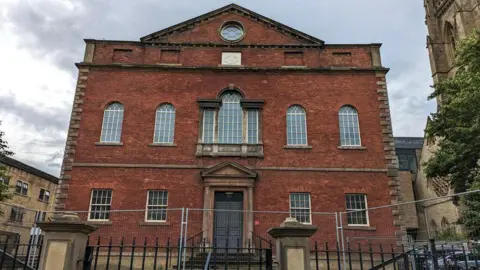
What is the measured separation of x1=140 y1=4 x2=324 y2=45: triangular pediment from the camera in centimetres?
1983

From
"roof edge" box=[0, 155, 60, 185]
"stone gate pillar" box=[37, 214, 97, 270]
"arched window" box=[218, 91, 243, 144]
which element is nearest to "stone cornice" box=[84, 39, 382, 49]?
"arched window" box=[218, 91, 243, 144]

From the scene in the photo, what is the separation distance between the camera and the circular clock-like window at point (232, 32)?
794 inches

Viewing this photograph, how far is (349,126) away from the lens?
1834 cm

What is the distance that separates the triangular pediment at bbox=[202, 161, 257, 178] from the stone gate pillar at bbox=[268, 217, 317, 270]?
1052 cm

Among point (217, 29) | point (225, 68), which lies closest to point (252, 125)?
point (225, 68)

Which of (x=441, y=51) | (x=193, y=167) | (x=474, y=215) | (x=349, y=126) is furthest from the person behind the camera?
(x=441, y=51)

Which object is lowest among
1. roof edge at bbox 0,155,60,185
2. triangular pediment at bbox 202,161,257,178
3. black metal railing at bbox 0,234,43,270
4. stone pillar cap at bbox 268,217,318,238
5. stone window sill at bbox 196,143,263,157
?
black metal railing at bbox 0,234,43,270

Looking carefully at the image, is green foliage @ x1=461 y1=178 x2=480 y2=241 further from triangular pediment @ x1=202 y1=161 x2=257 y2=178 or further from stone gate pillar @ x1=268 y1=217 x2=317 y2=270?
stone gate pillar @ x1=268 y1=217 x2=317 y2=270

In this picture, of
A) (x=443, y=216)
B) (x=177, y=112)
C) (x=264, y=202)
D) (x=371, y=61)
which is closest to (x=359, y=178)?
(x=264, y=202)

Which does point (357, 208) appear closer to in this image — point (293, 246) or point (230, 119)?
point (230, 119)

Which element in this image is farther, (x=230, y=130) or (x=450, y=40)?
(x=450, y=40)

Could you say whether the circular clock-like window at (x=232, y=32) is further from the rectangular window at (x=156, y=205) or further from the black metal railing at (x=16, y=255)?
the black metal railing at (x=16, y=255)

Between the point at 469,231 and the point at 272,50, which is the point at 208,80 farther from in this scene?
the point at 469,231

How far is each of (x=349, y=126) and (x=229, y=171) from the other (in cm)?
656
